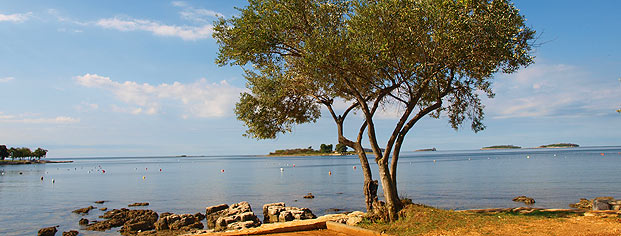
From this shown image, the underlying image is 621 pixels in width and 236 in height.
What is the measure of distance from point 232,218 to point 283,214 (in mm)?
2838

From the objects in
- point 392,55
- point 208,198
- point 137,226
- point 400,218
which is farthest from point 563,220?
point 208,198

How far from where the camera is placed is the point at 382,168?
15.7m

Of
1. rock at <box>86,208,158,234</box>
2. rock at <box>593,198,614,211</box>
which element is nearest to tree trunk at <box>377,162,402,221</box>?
rock at <box>593,198,614,211</box>

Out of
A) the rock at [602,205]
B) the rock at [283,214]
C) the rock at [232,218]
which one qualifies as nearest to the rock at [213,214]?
the rock at [232,218]

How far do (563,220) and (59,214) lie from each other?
33384mm

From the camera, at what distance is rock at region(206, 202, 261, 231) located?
21.5 metres

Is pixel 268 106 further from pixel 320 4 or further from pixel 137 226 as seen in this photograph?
pixel 137 226

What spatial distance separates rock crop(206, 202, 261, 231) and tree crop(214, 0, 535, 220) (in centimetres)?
658

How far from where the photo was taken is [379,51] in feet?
46.8

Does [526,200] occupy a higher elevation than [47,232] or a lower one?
higher

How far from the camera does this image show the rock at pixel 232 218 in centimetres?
2145

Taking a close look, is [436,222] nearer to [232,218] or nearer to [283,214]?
[283,214]

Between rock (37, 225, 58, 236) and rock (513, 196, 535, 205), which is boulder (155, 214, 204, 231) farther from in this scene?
rock (513, 196, 535, 205)

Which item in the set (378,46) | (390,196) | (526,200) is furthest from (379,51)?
(526,200)
